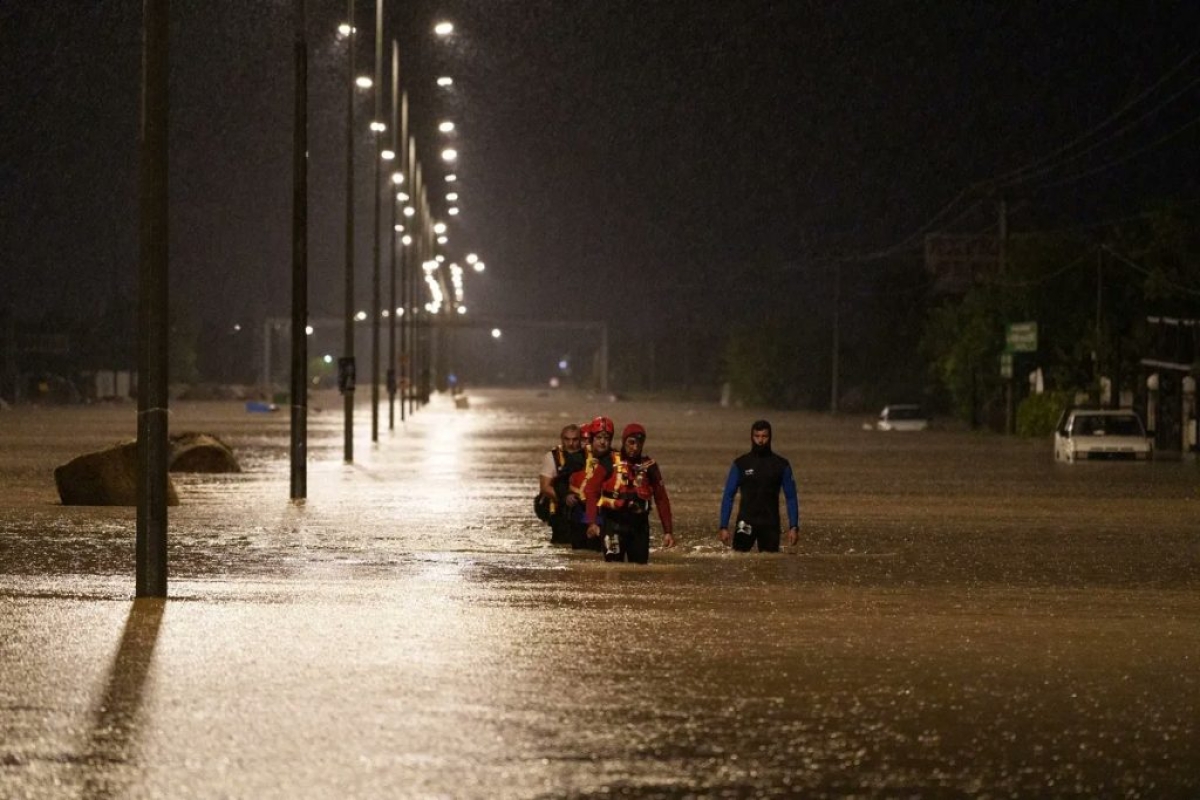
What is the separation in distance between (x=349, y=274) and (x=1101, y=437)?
17672 millimetres

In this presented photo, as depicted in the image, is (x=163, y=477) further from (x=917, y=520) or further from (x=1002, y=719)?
(x=917, y=520)

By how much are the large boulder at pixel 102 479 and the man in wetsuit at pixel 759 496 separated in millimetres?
9486

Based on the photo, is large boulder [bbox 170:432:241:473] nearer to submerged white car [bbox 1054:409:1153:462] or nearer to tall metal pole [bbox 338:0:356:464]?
tall metal pole [bbox 338:0:356:464]

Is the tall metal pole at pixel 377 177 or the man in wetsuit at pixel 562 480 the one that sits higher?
the tall metal pole at pixel 377 177

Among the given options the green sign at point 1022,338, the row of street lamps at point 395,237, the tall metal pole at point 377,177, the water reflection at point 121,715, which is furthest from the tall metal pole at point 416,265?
the water reflection at point 121,715

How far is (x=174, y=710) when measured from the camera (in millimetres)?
10523

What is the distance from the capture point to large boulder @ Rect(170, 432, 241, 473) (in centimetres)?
3669

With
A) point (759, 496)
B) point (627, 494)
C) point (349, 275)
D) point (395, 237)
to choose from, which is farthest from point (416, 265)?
point (627, 494)

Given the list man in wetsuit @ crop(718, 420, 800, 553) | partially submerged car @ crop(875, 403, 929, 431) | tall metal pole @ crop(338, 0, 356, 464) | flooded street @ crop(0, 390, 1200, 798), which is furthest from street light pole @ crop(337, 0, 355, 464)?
partially submerged car @ crop(875, 403, 929, 431)

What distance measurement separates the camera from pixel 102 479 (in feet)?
88.9

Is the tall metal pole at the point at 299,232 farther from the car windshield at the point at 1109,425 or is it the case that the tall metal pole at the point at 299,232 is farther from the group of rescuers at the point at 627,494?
the car windshield at the point at 1109,425

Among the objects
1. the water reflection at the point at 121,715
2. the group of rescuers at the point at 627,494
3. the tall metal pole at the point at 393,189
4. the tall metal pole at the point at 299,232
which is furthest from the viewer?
the tall metal pole at the point at 393,189

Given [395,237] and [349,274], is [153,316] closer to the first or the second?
[349,274]

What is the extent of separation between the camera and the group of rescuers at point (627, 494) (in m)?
18.2
